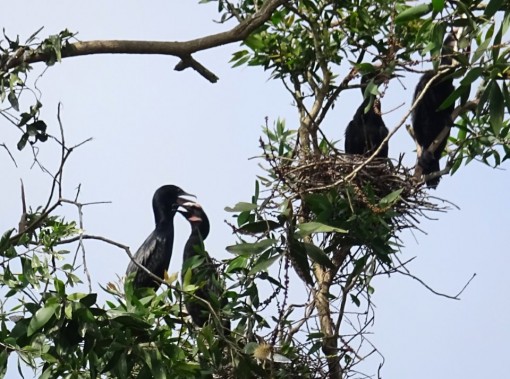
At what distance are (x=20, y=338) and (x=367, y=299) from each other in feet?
5.53

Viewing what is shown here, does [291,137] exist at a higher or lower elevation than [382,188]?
higher

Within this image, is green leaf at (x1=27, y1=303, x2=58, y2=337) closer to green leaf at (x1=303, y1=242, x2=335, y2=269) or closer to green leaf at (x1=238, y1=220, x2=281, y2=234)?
green leaf at (x1=238, y1=220, x2=281, y2=234)

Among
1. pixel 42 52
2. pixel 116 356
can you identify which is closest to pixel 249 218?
pixel 116 356

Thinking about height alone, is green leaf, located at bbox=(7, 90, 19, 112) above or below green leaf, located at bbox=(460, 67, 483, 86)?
above

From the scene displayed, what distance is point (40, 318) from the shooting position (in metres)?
3.43

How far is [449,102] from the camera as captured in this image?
3.15 metres

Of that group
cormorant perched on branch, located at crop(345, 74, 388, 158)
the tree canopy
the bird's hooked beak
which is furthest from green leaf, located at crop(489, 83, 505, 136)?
the bird's hooked beak

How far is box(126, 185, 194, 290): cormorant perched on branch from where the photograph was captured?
628cm

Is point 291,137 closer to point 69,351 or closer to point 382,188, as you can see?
point 382,188

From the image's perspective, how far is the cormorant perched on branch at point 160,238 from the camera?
6.28 metres

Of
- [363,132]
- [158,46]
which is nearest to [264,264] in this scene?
[158,46]

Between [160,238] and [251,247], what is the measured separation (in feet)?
8.60

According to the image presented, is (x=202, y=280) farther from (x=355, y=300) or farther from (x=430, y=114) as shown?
(x=430, y=114)

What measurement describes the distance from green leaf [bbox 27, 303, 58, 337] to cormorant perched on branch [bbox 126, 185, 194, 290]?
2756 mm
